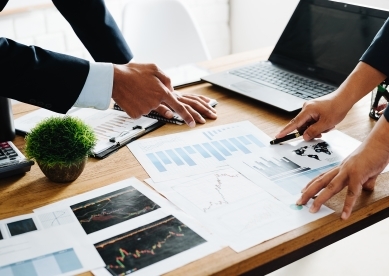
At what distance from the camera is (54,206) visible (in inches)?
37.4

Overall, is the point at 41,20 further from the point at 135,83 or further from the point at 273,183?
the point at 273,183

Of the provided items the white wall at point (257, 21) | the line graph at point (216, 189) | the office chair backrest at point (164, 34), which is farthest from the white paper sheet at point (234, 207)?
the white wall at point (257, 21)

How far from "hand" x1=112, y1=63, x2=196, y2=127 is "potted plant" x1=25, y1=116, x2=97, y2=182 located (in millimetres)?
170

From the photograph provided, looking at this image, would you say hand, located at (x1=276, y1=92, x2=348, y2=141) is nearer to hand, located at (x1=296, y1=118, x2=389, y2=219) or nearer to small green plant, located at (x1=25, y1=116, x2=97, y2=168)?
hand, located at (x1=296, y1=118, x2=389, y2=219)

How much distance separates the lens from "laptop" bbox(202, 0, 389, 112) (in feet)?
4.63

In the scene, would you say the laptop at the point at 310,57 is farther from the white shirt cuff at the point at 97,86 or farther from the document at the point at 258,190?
the white shirt cuff at the point at 97,86

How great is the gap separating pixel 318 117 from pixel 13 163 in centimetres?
68

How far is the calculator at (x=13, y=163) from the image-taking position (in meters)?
1.03

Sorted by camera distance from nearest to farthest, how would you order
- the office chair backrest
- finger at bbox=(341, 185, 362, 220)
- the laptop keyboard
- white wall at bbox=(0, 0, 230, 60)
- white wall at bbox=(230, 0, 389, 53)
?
finger at bbox=(341, 185, 362, 220) < the laptop keyboard < the office chair backrest < white wall at bbox=(0, 0, 230, 60) < white wall at bbox=(230, 0, 389, 53)

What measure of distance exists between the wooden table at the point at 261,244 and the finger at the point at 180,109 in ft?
0.09

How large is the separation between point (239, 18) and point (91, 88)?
214 centimetres

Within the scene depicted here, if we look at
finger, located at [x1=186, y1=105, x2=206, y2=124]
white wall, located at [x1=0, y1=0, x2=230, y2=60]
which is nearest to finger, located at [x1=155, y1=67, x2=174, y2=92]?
finger, located at [x1=186, y1=105, x2=206, y2=124]

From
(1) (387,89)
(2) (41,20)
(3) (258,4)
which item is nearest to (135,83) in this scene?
(1) (387,89)

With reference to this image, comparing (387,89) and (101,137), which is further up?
(387,89)
